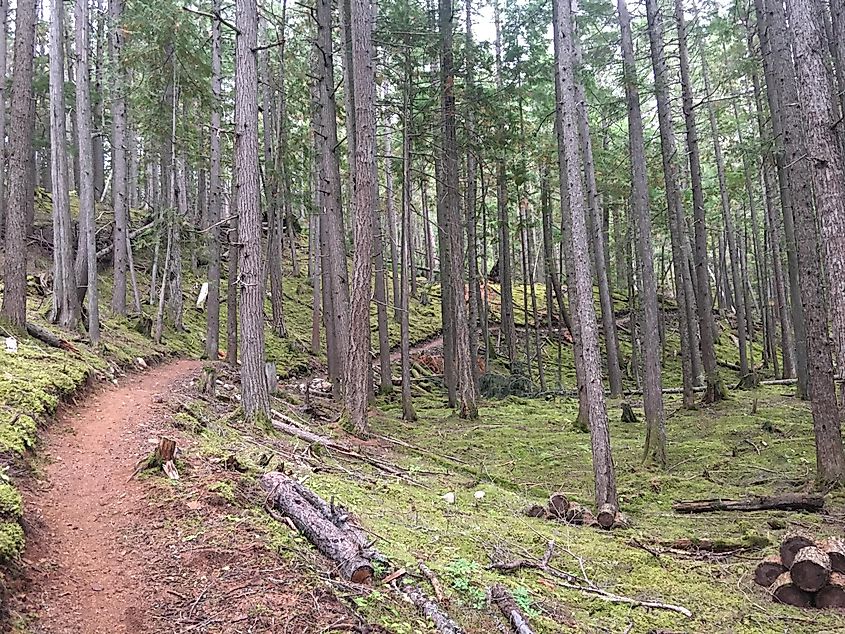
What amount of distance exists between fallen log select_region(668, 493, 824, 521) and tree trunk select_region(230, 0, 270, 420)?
6190 millimetres

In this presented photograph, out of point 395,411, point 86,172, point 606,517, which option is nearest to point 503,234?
point 395,411

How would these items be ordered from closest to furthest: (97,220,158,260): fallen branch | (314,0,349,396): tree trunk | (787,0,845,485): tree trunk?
(787,0,845,485): tree trunk < (314,0,349,396): tree trunk < (97,220,158,260): fallen branch

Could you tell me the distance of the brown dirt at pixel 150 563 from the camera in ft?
10.8

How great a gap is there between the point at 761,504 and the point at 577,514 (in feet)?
8.08

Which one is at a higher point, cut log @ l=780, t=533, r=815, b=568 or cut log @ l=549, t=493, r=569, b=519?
cut log @ l=780, t=533, r=815, b=568

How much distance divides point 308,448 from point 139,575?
14.5 ft

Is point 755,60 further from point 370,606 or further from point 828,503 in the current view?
point 370,606

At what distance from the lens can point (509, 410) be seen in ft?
55.0

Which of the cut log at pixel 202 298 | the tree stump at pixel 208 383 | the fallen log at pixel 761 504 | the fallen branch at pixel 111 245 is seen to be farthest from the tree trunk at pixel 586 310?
the cut log at pixel 202 298

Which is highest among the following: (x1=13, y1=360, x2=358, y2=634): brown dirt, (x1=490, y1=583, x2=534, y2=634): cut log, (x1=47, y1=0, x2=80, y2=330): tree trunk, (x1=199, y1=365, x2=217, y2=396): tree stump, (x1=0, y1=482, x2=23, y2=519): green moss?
(x1=47, y1=0, x2=80, y2=330): tree trunk

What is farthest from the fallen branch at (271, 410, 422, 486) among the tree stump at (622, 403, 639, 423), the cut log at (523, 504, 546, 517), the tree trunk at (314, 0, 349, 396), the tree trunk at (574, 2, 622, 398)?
the tree stump at (622, 403, 639, 423)

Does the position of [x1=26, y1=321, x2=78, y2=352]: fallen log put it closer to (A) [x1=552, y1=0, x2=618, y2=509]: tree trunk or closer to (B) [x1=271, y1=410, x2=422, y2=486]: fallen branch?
(B) [x1=271, y1=410, x2=422, y2=486]: fallen branch

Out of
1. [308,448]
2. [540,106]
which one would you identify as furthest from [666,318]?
[308,448]

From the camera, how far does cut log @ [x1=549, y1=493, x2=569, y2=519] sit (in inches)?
280
